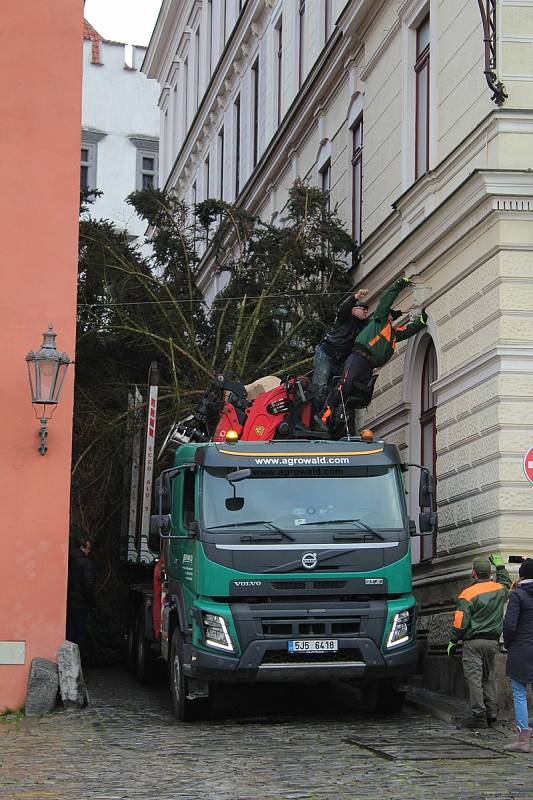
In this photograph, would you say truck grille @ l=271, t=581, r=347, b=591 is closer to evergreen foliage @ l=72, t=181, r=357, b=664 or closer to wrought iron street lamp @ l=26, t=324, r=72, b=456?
wrought iron street lamp @ l=26, t=324, r=72, b=456

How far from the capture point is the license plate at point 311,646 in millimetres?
13117

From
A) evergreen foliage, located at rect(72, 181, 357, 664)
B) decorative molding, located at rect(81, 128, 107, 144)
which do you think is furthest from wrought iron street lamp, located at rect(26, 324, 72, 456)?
decorative molding, located at rect(81, 128, 107, 144)

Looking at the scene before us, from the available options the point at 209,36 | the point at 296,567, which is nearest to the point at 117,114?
the point at 209,36

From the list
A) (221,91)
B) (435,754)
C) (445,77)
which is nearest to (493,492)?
(435,754)

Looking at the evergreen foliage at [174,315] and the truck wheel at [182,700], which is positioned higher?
the evergreen foliage at [174,315]

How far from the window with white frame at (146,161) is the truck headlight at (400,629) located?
135 ft

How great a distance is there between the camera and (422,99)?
18703mm

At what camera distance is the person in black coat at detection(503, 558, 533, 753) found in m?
11.7

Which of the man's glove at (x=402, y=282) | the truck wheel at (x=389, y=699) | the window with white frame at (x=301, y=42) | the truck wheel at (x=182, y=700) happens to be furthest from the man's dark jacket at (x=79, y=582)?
the window with white frame at (x=301, y=42)

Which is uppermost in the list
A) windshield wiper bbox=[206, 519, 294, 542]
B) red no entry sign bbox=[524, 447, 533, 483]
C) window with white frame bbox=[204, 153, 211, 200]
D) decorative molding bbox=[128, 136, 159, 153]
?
decorative molding bbox=[128, 136, 159, 153]

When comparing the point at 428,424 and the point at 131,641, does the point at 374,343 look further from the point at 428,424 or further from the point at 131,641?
the point at 131,641

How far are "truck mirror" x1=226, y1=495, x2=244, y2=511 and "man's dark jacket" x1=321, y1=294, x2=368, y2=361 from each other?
14.0 ft

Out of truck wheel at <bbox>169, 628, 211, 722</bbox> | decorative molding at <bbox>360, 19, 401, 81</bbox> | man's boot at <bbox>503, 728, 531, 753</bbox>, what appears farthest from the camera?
decorative molding at <bbox>360, 19, 401, 81</bbox>

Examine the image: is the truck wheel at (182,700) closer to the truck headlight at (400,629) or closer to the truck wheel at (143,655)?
the truck headlight at (400,629)
